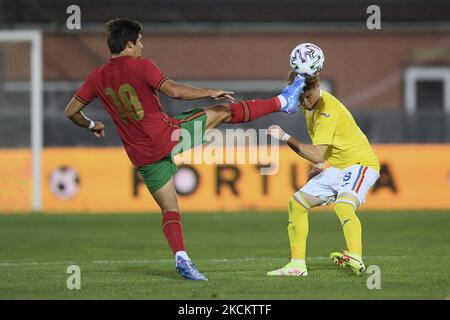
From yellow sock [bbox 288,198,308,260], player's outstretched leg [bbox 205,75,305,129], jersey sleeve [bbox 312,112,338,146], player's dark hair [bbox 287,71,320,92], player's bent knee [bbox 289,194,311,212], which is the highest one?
player's dark hair [bbox 287,71,320,92]

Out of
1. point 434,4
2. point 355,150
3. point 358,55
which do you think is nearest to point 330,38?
point 358,55

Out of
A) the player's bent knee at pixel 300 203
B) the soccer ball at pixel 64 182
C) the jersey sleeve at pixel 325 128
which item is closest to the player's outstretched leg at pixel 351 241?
the player's bent knee at pixel 300 203

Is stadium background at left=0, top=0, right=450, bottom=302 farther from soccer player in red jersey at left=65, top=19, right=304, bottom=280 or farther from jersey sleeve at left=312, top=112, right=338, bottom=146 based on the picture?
jersey sleeve at left=312, top=112, right=338, bottom=146

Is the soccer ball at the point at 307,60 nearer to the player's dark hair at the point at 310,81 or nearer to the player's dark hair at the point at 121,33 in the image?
the player's dark hair at the point at 310,81

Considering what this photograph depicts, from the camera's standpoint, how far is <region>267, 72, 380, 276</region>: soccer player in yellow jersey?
33.4 feet

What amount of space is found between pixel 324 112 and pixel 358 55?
59.1 ft

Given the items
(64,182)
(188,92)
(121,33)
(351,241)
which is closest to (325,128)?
(351,241)

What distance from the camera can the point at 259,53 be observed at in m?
28.1

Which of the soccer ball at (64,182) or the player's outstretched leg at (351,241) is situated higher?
the soccer ball at (64,182)

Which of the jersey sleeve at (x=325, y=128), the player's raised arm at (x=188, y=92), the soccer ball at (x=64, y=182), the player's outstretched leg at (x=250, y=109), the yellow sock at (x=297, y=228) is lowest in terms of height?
the yellow sock at (x=297, y=228)

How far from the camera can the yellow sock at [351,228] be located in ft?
33.3

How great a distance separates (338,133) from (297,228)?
99cm

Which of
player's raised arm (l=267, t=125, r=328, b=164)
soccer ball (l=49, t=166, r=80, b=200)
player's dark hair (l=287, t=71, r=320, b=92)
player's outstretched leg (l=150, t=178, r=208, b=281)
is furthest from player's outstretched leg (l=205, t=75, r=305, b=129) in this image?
soccer ball (l=49, t=166, r=80, b=200)

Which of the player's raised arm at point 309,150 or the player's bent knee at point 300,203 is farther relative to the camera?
the player's bent knee at point 300,203
